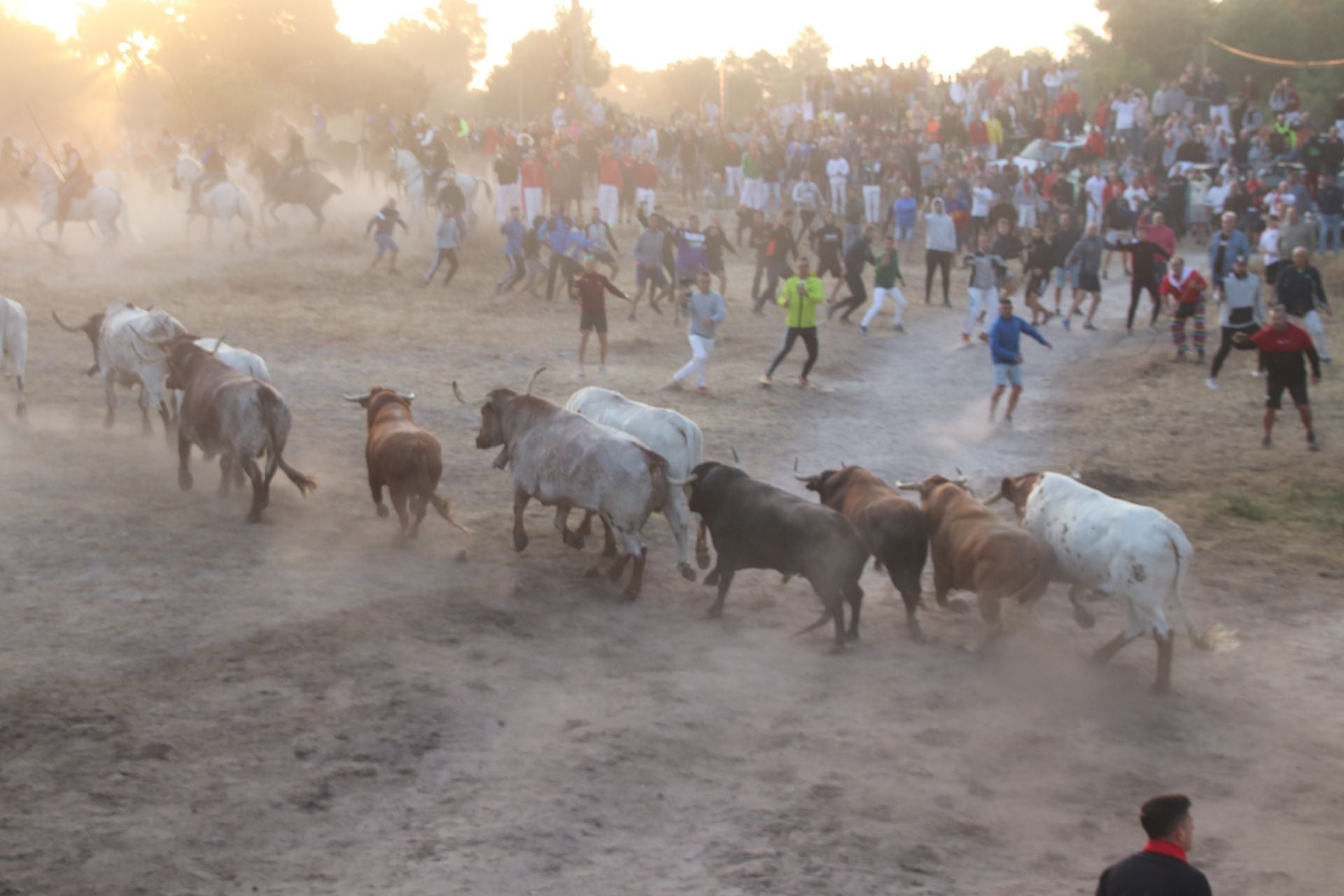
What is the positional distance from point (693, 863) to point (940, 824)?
1510 mm

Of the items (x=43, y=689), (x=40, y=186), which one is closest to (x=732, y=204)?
(x=40, y=186)

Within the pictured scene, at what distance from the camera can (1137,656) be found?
1032cm

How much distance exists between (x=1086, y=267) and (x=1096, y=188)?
773 cm

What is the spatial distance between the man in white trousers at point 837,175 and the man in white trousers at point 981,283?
10.5m

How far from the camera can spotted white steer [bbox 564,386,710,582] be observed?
11.5 metres

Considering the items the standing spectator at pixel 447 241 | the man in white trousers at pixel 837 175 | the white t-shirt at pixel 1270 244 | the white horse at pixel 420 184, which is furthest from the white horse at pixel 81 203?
the white t-shirt at pixel 1270 244

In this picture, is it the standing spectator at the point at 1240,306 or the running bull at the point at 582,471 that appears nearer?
the running bull at the point at 582,471

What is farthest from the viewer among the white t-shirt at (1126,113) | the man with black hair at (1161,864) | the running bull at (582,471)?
the white t-shirt at (1126,113)

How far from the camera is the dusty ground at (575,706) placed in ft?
23.0

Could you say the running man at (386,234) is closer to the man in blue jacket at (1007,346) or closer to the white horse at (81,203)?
the white horse at (81,203)

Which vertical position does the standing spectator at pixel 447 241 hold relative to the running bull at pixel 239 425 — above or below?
above

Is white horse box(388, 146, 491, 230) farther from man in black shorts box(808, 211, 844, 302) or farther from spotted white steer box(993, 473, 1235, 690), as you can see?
spotted white steer box(993, 473, 1235, 690)

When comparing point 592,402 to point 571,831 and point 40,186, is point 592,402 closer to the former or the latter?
point 571,831

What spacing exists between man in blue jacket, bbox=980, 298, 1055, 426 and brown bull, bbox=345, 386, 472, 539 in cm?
804
